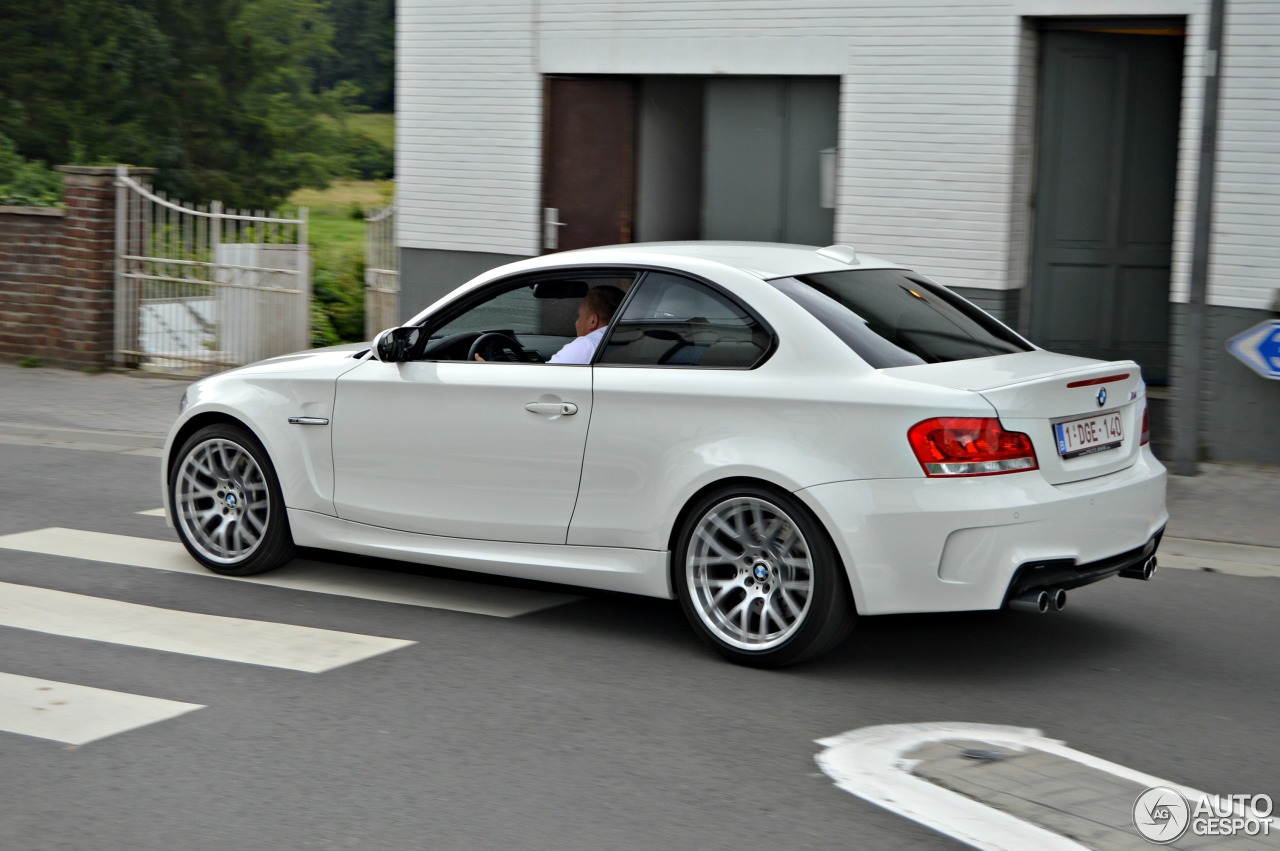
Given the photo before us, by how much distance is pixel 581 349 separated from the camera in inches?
255

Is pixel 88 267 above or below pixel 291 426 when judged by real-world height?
above

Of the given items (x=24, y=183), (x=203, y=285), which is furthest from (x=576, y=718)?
(x=24, y=183)

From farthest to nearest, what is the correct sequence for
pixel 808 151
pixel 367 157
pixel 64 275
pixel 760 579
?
pixel 367 157
pixel 64 275
pixel 808 151
pixel 760 579

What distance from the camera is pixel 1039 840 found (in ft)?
13.9

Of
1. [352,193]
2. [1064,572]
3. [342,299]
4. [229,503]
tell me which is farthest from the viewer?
[352,193]

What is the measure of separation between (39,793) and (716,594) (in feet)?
8.28

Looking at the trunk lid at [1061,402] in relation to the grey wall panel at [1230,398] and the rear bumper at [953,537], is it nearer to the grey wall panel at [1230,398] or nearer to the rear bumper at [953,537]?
the rear bumper at [953,537]

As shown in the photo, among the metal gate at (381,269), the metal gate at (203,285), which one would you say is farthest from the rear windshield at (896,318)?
the metal gate at (381,269)

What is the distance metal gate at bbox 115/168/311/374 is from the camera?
15.1m

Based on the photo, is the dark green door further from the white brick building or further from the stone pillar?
the stone pillar

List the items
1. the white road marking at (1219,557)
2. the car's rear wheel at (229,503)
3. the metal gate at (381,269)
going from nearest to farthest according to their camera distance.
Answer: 1. the car's rear wheel at (229,503)
2. the white road marking at (1219,557)
3. the metal gate at (381,269)

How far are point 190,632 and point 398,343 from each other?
1513mm

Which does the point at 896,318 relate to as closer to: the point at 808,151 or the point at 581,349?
the point at 581,349

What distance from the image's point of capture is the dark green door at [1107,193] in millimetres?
11898
